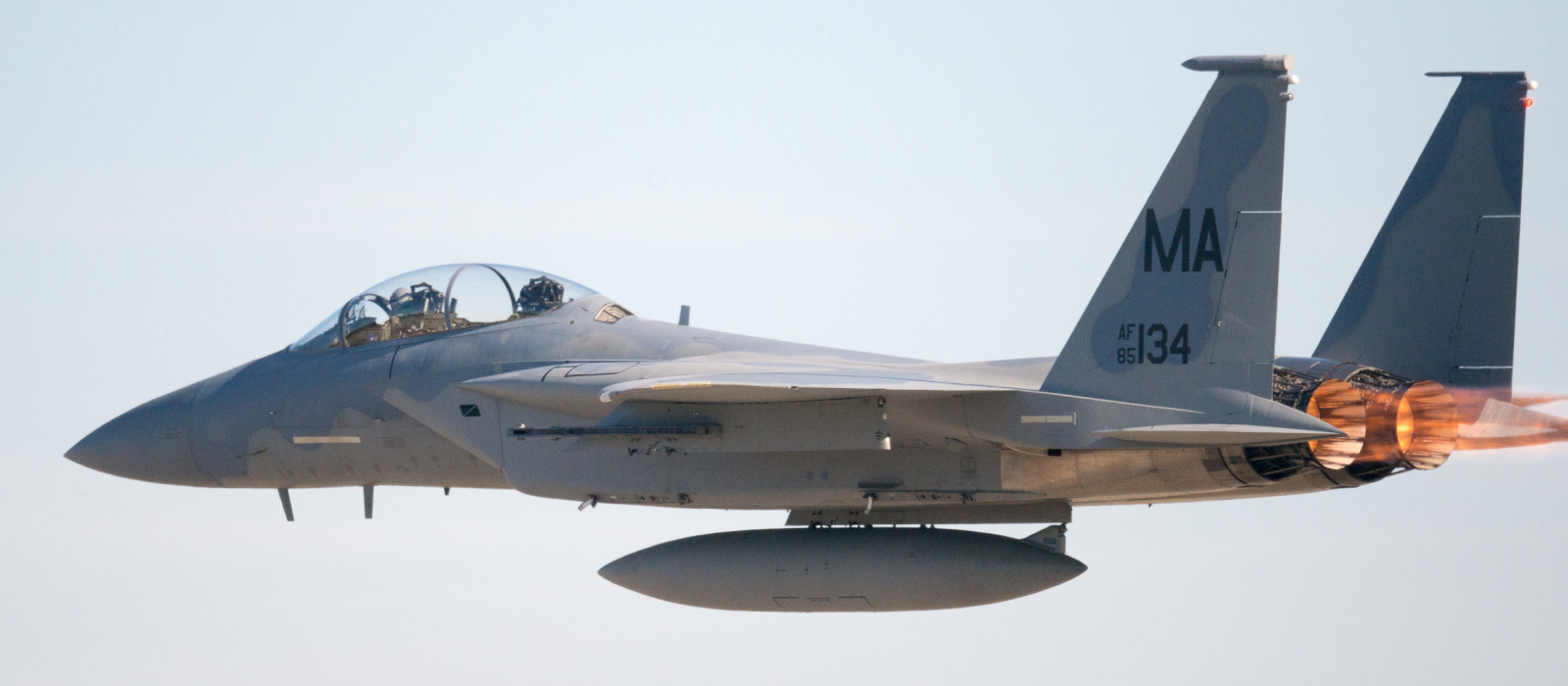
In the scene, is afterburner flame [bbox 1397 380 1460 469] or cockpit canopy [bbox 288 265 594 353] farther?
cockpit canopy [bbox 288 265 594 353]

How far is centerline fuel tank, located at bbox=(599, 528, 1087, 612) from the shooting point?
13203mm

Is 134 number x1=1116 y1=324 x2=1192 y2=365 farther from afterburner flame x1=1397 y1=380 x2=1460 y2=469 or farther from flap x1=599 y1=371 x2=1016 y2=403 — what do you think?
afterburner flame x1=1397 y1=380 x2=1460 y2=469

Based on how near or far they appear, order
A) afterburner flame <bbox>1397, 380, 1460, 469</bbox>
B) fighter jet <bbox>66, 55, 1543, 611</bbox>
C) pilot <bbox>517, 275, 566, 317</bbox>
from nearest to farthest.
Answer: fighter jet <bbox>66, 55, 1543, 611</bbox>
afterburner flame <bbox>1397, 380, 1460, 469</bbox>
pilot <bbox>517, 275, 566, 317</bbox>

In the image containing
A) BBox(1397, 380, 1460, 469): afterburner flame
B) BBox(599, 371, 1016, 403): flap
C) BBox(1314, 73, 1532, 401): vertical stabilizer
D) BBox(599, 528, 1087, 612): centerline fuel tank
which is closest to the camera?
BBox(599, 371, 1016, 403): flap

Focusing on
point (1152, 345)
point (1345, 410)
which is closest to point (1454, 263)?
point (1345, 410)

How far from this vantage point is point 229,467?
15.5 meters

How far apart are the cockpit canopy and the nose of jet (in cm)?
127

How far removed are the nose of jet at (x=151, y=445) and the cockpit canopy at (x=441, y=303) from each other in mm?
1265

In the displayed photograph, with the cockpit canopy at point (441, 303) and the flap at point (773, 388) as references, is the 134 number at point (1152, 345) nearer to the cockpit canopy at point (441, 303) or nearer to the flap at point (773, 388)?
the flap at point (773, 388)

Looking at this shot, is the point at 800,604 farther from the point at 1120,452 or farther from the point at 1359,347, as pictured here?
the point at 1359,347

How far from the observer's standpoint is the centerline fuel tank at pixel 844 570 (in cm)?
1320

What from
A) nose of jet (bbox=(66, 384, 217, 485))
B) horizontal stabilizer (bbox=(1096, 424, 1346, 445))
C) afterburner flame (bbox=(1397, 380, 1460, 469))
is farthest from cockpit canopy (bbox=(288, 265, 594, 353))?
afterburner flame (bbox=(1397, 380, 1460, 469))

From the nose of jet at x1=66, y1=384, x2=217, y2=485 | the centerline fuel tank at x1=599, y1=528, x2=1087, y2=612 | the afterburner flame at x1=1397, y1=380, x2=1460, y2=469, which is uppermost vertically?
the afterburner flame at x1=1397, y1=380, x2=1460, y2=469

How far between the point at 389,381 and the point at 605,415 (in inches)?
91.7
